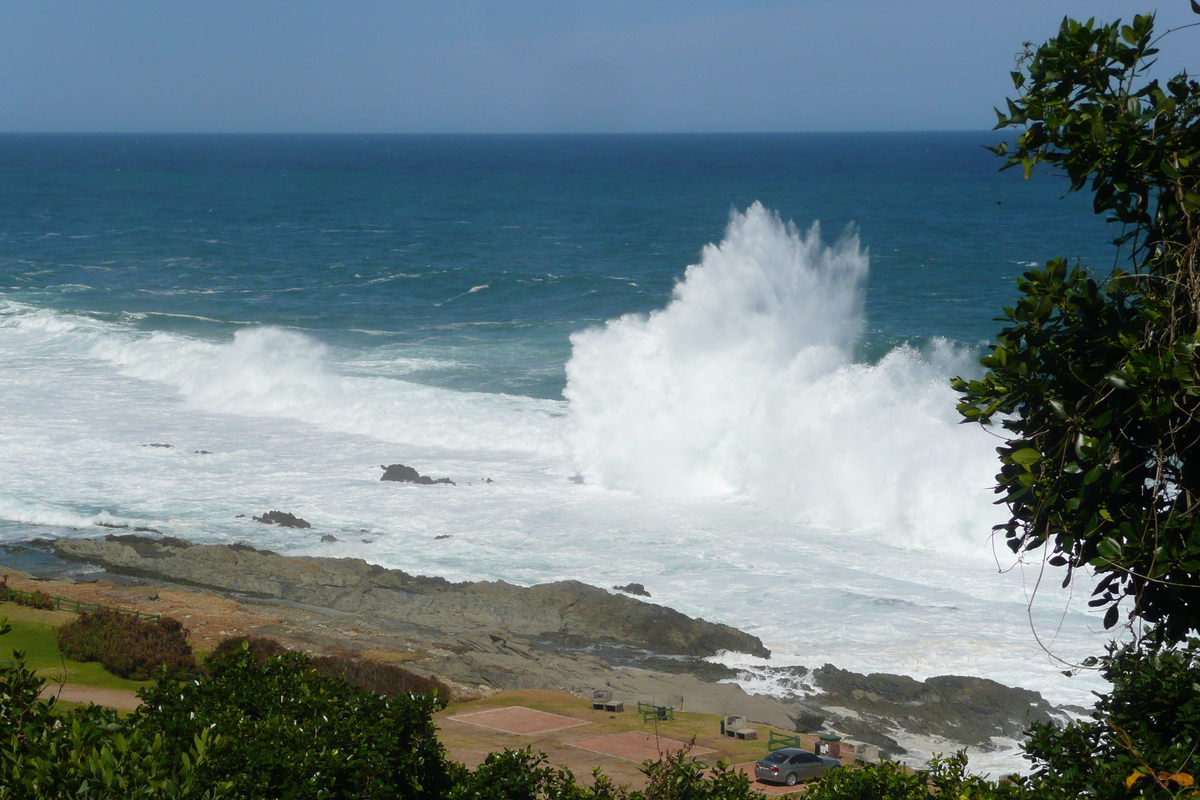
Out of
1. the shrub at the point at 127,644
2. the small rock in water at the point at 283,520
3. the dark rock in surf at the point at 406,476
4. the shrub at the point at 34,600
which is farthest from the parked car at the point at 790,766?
the dark rock in surf at the point at 406,476

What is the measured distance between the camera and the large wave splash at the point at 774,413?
27.9 m

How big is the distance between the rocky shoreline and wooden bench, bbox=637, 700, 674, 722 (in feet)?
2.14

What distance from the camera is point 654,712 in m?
16.6

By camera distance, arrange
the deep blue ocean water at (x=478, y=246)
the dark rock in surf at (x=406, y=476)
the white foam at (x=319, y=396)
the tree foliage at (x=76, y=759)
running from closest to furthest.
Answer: the tree foliage at (x=76, y=759)
the dark rock in surf at (x=406, y=476)
the white foam at (x=319, y=396)
the deep blue ocean water at (x=478, y=246)

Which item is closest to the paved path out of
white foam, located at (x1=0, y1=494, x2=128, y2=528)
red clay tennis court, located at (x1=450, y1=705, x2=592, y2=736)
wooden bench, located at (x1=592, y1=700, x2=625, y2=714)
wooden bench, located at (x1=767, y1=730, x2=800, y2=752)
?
red clay tennis court, located at (x1=450, y1=705, x2=592, y2=736)

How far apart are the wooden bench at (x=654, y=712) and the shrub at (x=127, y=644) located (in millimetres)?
6924

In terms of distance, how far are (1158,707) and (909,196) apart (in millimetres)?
109095

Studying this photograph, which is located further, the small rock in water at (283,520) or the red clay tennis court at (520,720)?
the small rock in water at (283,520)

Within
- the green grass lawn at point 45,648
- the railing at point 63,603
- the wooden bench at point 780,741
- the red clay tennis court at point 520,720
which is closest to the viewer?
the wooden bench at point 780,741

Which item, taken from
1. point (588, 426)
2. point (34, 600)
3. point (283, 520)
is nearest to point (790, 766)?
point (34, 600)

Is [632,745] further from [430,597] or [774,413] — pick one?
[774,413]

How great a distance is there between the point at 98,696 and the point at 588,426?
61.1 ft

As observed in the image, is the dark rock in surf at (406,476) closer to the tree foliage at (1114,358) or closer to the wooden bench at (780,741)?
the wooden bench at (780,741)

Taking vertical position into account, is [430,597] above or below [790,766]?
below
